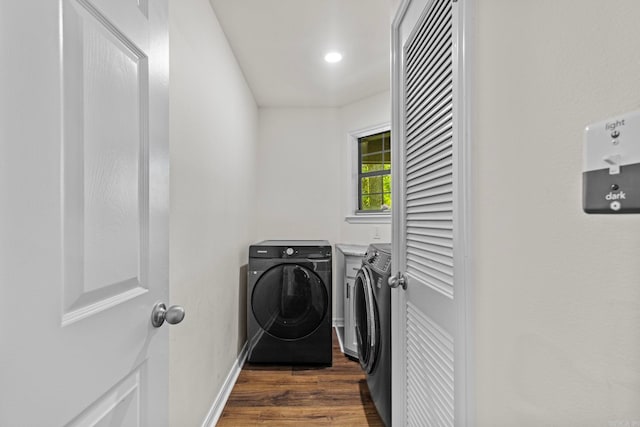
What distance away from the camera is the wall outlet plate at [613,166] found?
0.39 metres

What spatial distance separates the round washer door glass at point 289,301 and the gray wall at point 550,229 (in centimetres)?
211

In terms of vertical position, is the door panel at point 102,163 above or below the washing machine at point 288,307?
above

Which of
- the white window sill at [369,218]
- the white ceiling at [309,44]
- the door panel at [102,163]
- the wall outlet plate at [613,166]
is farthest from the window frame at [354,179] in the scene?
the wall outlet plate at [613,166]

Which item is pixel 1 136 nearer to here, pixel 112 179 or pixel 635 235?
pixel 112 179

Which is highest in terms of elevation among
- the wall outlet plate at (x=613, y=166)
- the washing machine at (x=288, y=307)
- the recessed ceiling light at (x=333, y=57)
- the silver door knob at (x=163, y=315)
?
the recessed ceiling light at (x=333, y=57)

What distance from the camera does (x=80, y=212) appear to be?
0.64m

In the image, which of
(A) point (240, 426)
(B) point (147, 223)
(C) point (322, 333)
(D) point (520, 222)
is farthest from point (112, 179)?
(C) point (322, 333)

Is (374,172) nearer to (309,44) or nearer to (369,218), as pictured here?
(369,218)

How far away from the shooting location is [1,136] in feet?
1.58

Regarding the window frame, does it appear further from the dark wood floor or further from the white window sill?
the dark wood floor

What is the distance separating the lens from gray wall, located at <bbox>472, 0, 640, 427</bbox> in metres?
0.45

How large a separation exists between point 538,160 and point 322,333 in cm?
253

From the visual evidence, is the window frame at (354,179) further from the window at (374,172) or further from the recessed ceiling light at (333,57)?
the recessed ceiling light at (333,57)

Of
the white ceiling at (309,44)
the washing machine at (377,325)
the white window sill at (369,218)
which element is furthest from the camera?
the white window sill at (369,218)
